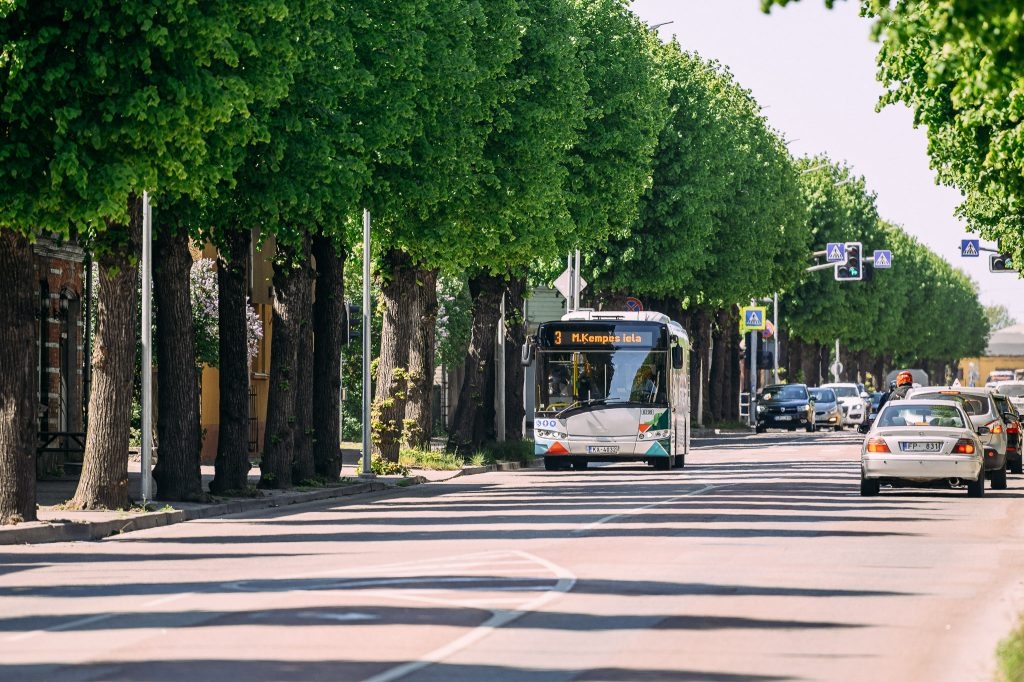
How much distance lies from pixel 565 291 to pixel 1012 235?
15946mm

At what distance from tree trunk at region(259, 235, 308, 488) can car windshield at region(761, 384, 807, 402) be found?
156 ft

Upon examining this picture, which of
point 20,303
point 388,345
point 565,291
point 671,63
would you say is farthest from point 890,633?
point 671,63

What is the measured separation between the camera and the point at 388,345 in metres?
40.0

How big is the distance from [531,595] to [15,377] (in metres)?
10.4

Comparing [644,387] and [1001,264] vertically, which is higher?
[1001,264]

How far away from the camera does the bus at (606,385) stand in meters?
40.6

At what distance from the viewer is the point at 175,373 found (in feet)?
94.8

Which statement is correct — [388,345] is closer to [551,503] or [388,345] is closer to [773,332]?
[551,503]

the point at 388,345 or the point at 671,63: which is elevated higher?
the point at 671,63

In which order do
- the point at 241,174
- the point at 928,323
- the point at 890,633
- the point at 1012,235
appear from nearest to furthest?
the point at 890,633 → the point at 241,174 → the point at 1012,235 → the point at 928,323

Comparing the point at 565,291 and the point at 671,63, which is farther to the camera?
the point at 671,63

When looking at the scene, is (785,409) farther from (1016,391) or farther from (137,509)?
(137,509)

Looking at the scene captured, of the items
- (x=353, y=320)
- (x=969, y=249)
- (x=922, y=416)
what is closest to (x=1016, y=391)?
(x=969, y=249)

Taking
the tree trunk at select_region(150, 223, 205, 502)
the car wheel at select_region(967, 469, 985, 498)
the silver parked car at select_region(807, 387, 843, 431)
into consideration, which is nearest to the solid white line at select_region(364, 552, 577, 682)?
the tree trunk at select_region(150, 223, 205, 502)
